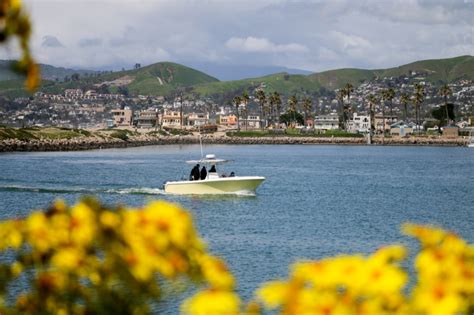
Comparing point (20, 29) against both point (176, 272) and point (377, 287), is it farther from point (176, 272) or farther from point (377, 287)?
point (377, 287)

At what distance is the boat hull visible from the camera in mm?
54344

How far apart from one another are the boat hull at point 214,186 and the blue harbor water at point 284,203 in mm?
651

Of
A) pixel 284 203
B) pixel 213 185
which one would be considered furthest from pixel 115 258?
pixel 284 203

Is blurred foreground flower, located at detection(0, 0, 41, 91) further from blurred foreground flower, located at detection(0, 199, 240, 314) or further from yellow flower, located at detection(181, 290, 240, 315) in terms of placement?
yellow flower, located at detection(181, 290, 240, 315)

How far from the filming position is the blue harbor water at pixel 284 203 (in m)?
35.7

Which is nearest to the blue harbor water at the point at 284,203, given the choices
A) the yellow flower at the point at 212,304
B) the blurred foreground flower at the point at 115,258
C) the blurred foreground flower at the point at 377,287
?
the blurred foreground flower at the point at 115,258

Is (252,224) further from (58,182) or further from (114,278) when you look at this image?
(114,278)

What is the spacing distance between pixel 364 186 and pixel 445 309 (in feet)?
235

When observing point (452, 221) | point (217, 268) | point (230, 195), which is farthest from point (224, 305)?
point (230, 195)

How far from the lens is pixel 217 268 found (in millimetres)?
5227

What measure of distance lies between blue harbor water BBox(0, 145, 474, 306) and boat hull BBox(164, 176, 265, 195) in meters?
0.65

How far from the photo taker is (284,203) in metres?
56.2

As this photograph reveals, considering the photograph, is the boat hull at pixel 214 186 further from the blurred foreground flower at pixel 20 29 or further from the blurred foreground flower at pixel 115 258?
the blurred foreground flower at pixel 20 29

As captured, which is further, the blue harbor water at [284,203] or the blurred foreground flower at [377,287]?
the blue harbor water at [284,203]
